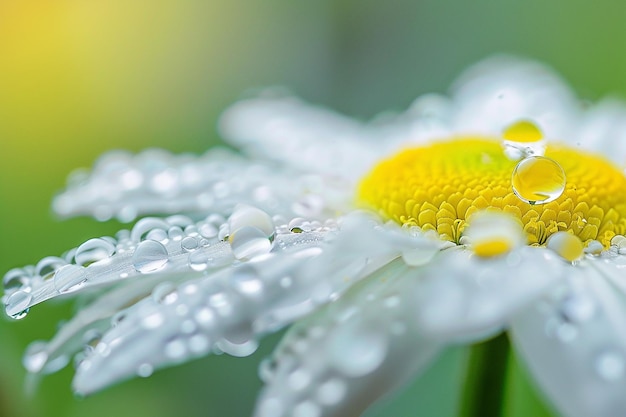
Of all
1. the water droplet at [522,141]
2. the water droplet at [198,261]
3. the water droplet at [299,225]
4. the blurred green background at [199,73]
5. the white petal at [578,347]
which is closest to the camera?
the white petal at [578,347]

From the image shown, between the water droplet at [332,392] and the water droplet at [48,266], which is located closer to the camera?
the water droplet at [332,392]

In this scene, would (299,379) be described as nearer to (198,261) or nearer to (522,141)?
(198,261)

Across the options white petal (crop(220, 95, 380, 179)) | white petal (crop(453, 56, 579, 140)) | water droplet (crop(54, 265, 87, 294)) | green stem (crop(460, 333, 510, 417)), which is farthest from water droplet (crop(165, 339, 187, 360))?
white petal (crop(453, 56, 579, 140))

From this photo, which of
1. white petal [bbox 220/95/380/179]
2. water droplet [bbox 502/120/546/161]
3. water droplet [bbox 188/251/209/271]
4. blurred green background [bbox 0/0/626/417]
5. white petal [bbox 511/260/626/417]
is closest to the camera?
white petal [bbox 511/260/626/417]

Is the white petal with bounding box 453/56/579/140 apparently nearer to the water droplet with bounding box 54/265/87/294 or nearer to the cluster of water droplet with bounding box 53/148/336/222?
the cluster of water droplet with bounding box 53/148/336/222

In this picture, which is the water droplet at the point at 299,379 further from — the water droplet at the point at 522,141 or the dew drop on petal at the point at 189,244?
the water droplet at the point at 522,141

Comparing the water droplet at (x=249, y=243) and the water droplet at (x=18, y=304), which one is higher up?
the water droplet at (x=249, y=243)

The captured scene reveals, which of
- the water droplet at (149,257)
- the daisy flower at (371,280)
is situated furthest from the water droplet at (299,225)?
the water droplet at (149,257)
